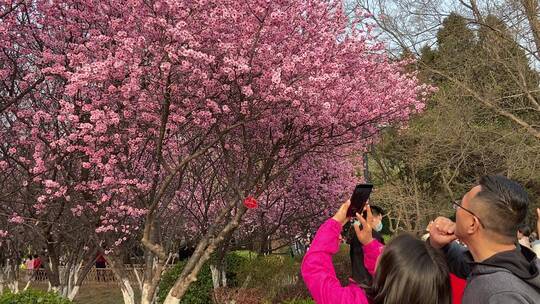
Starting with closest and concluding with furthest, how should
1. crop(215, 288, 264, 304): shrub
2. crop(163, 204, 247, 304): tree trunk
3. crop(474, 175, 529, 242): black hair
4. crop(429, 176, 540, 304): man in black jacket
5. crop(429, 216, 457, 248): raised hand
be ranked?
crop(429, 176, 540, 304): man in black jacket < crop(474, 175, 529, 242): black hair < crop(429, 216, 457, 248): raised hand < crop(163, 204, 247, 304): tree trunk < crop(215, 288, 264, 304): shrub

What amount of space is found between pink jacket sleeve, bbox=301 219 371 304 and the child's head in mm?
108

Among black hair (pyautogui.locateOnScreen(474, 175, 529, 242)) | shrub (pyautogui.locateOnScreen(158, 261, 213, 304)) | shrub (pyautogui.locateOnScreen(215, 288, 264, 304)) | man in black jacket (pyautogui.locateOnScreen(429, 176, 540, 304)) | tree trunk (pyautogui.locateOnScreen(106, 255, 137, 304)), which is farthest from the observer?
shrub (pyautogui.locateOnScreen(158, 261, 213, 304))

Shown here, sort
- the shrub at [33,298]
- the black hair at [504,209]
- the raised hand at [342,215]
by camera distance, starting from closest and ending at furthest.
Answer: the black hair at [504,209], the raised hand at [342,215], the shrub at [33,298]

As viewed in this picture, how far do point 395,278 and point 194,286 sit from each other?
10.5 meters

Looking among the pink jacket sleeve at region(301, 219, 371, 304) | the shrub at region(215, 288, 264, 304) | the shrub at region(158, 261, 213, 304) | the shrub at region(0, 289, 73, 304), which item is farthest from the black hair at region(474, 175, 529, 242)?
the shrub at region(158, 261, 213, 304)

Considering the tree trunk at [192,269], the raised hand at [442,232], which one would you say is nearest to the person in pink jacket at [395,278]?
the raised hand at [442,232]

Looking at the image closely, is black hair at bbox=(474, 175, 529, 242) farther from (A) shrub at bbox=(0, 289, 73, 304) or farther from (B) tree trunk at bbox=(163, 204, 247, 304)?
(A) shrub at bbox=(0, 289, 73, 304)

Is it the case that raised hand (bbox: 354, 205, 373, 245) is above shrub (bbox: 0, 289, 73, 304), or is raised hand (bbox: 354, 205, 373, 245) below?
below

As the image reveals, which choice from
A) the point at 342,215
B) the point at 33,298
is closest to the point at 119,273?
the point at 33,298

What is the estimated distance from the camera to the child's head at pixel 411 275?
1.81 meters

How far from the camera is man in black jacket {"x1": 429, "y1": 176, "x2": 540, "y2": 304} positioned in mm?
1768

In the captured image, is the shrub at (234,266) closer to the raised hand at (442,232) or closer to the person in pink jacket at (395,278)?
the raised hand at (442,232)

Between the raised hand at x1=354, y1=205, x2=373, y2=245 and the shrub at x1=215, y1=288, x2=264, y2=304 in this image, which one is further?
the shrub at x1=215, y1=288, x2=264, y2=304

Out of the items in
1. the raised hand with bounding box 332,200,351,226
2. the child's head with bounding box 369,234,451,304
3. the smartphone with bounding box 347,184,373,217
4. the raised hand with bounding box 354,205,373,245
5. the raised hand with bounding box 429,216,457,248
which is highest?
the smartphone with bounding box 347,184,373,217
